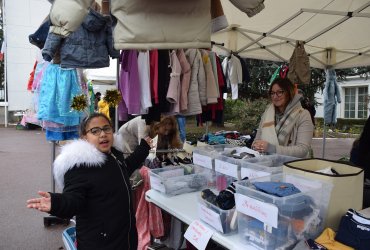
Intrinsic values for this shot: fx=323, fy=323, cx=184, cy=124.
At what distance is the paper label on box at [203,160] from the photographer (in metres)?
2.43

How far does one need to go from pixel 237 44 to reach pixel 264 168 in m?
3.88

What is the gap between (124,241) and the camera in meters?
2.13

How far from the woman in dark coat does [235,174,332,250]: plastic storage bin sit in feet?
2.90

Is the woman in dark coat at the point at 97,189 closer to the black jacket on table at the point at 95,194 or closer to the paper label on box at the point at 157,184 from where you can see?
the black jacket on table at the point at 95,194

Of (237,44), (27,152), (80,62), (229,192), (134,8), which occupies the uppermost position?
(237,44)

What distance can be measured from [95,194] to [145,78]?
1.31m

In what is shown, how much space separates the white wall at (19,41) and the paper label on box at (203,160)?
1543 centimetres

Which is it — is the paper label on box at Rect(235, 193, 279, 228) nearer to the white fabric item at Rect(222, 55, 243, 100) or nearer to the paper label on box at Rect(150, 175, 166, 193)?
the paper label on box at Rect(150, 175, 166, 193)

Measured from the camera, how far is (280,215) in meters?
1.37

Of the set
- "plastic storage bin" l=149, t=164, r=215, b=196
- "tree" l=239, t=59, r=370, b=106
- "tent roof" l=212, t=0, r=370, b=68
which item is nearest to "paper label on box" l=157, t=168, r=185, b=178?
"plastic storage bin" l=149, t=164, r=215, b=196

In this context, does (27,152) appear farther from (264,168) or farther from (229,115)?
(229,115)

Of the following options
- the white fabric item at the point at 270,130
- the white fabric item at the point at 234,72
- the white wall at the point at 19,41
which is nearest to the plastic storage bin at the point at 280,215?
the white fabric item at the point at 270,130

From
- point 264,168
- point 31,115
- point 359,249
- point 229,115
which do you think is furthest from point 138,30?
point 229,115

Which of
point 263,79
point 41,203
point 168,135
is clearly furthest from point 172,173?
point 263,79
